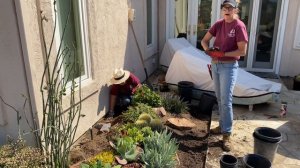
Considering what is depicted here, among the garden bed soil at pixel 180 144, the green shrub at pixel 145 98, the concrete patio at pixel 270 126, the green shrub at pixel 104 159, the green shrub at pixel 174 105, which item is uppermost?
the green shrub at pixel 145 98

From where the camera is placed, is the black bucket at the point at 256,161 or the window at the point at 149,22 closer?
the black bucket at the point at 256,161

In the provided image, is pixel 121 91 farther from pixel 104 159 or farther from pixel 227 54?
pixel 227 54

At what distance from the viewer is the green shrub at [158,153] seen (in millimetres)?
2896

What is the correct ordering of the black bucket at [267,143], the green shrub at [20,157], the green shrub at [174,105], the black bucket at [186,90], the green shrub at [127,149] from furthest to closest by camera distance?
the black bucket at [186,90]
the green shrub at [174,105]
the black bucket at [267,143]
the green shrub at [127,149]
the green shrub at [20,157]

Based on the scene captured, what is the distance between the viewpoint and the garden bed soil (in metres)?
3.37

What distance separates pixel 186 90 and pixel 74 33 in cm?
247

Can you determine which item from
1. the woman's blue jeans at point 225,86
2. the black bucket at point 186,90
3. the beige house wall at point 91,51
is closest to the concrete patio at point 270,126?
the woman's blue jeans at point 225,86

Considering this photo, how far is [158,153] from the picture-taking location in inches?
120

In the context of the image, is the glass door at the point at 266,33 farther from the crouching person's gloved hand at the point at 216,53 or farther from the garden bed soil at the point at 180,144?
the crouching person's gloved hand at the point at 216,53

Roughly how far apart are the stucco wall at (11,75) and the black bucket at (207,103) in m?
3.01

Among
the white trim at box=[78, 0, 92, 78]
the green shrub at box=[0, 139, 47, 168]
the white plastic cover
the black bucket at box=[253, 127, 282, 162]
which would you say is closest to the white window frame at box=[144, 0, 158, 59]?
the white plastic cover

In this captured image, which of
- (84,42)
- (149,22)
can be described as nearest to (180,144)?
(84,42)

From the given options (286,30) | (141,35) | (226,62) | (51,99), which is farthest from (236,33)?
(286,30)

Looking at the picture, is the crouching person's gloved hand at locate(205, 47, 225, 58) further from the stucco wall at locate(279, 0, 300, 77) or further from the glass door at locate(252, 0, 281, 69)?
the stucco wall at locate(279, 0, 300, 77)
